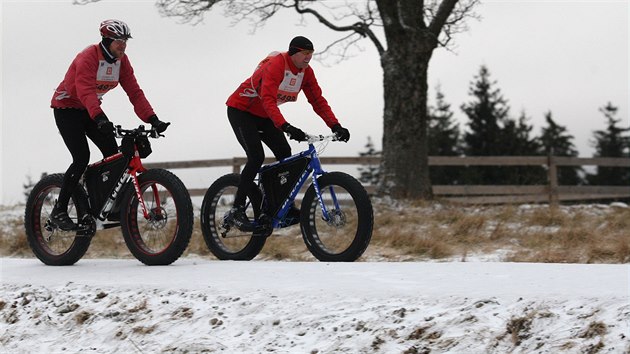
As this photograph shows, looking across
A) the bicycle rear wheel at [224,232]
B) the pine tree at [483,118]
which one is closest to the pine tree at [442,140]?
the pine tree at [483,118]

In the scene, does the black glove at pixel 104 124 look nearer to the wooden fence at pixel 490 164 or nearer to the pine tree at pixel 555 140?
the wooden fence at pixel 490 164

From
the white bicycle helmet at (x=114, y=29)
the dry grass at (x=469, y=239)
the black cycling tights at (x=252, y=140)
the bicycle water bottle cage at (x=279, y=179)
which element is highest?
the white bicycle helmet at (x=114, y=29)

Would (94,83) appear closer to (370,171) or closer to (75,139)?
(75,139)

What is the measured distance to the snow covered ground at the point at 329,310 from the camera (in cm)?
460

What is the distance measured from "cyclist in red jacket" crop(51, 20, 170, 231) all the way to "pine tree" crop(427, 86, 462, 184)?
4093 centimetres

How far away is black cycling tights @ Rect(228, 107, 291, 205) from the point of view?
7.86 meters

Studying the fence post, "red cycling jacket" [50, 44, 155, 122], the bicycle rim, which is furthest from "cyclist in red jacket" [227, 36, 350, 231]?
the fence post

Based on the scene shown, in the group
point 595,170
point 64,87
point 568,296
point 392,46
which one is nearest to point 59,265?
point 64,87

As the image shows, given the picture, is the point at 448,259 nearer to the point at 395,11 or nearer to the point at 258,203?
the point at 258,203

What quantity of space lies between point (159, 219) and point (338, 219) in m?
1.52

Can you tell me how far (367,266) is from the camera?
22.0 feet

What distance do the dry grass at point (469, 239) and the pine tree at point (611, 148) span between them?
→ 4280 centimetres

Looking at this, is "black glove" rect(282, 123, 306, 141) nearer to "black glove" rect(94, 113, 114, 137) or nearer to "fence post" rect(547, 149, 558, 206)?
"black glove" rect(94, 113, 114, 137)

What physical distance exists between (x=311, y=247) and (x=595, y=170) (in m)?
51.3
